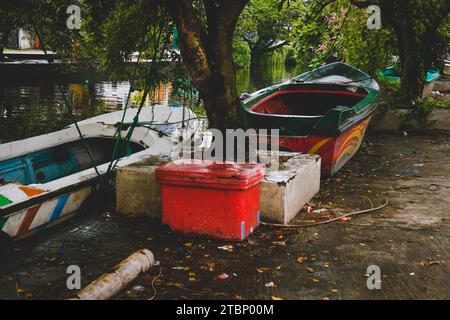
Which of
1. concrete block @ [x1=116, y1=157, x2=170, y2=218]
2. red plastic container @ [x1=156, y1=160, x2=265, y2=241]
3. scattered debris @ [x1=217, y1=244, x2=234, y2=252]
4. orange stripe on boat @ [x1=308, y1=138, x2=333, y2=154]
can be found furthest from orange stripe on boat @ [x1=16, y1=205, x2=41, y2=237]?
orange stripe on boat @ [x1=308, y1=138, x2=333, y2=154]

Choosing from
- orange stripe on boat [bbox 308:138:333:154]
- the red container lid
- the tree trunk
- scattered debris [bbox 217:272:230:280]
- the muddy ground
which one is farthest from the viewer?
orange stripe on boat [bbox 308:138:333:154]

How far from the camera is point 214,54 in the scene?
6.67 metres

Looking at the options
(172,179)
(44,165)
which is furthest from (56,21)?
(172,179)

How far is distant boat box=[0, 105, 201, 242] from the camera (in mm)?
5660

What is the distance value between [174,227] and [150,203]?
2.32 feet

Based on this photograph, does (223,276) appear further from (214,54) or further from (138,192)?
(214,54)

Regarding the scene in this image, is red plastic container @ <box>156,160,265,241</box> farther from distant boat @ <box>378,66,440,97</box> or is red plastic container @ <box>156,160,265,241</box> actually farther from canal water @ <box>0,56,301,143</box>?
distant boat @ <box>378,66,440,97</box>

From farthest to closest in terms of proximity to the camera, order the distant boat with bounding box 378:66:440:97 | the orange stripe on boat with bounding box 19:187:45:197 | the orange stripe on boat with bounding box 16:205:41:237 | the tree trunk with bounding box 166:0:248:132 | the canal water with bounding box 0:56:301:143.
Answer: the distant boat with bounding box 378:66:440:97
the canal water with bounding box 0:56:301:143
the tree trunk with bounding box 166:0:248:132
the orange stripe on boat with bounding box 19:187:45:197
the orange stripe on boat with bounding box 16:205:41:237

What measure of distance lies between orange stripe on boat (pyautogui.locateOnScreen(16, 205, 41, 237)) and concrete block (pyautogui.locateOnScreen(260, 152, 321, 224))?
2.46 m

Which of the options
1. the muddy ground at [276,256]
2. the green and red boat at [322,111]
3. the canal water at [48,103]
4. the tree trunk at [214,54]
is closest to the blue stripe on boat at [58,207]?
the muddy ground at [276,256]

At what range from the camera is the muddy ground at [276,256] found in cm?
438

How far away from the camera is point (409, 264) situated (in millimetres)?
4922

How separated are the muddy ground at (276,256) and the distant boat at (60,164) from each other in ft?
0.90
